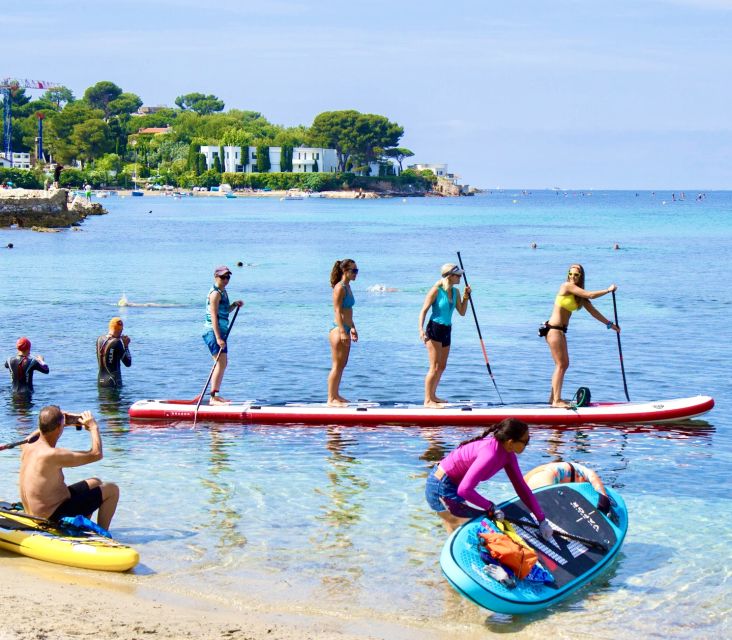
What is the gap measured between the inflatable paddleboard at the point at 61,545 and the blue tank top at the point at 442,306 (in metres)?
6.92

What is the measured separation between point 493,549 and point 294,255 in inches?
2121

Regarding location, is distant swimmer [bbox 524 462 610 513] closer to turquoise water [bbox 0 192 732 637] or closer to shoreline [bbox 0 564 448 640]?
turquoise water [bbox 0 192 732 637]

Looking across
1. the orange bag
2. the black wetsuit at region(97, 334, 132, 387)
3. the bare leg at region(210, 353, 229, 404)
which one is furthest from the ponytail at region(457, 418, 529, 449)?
the black wetsuit at region(97, 334, 132, 387)

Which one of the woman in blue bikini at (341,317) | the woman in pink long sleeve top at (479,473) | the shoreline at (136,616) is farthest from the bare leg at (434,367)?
the shoreline at (136,616)

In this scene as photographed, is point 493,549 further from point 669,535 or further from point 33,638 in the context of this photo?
point 33,638

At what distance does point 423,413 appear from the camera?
635 inches

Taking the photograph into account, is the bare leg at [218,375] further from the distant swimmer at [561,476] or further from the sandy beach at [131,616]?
the sandy beach at [131,616]

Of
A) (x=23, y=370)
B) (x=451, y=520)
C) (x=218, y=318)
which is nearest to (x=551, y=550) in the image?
(x=451, y=520)

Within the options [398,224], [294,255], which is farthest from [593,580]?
[398,224]

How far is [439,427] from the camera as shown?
16.1 metres

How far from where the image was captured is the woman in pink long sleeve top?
920 centimetres

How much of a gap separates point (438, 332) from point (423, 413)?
1204 mm

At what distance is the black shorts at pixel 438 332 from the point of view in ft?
52.3

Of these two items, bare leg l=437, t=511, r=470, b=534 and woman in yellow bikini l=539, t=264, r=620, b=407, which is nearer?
bare leg l=437, t=511, r=470, b=534
